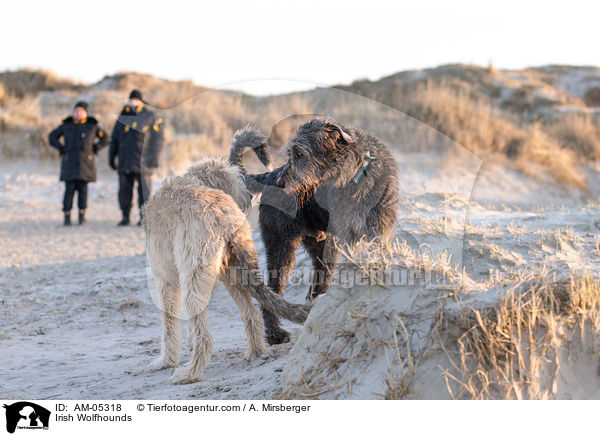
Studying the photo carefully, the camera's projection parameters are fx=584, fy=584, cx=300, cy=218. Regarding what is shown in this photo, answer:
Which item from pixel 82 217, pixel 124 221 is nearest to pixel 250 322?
pixel 124 221

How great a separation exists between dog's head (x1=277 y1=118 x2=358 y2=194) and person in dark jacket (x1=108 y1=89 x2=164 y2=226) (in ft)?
22.9

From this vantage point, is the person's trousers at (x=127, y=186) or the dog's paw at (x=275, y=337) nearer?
the dog's paw at (x=275, y=337)

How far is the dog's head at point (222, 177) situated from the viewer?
478 centimetres

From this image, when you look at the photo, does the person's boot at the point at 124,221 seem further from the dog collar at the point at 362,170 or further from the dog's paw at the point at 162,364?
the dog collar at the point at 362,170

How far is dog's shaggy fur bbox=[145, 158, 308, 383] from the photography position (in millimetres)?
4273

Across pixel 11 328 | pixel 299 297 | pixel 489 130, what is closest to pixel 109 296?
pixel 11 328

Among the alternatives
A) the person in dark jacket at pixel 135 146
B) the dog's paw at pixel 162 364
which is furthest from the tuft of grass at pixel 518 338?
the person in dark jacket at pixel 135 146

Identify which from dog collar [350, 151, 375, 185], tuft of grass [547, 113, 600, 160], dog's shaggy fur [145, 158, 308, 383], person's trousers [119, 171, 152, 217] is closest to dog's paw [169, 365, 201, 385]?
dog's shaggy fur [145, 158, 308, 383]

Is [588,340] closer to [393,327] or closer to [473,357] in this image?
[473,357]

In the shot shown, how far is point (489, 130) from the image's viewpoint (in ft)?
58.1

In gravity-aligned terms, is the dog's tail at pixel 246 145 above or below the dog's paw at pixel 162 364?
above
